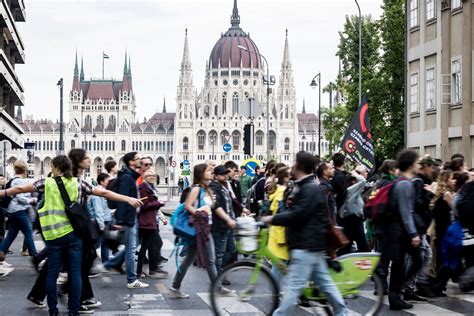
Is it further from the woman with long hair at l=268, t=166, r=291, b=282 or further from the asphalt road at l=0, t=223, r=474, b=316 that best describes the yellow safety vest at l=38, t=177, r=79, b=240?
the woman with long hair at l=268, t=166, r=291, b=282

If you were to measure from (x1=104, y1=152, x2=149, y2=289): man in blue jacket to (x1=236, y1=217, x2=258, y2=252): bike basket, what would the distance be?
3.84m

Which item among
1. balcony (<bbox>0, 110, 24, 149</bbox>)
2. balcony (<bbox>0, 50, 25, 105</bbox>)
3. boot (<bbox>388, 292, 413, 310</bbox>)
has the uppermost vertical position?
balcony (<bbox>0, 50, 25, 105</bbox>)

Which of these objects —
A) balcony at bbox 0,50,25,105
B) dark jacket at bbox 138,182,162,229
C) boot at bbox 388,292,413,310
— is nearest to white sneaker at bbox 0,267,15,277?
dark jacket at bbox 138,182,162,229

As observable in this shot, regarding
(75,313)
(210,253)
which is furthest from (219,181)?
(75,313)

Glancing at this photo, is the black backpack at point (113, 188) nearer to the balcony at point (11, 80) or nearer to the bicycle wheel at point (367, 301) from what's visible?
the bicycle wheel at point (367, 301)

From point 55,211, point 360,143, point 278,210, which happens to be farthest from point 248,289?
point 360,143

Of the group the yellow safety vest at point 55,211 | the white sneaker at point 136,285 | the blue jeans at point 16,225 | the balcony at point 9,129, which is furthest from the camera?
the balcony at point 9,129

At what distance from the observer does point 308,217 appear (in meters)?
9.48

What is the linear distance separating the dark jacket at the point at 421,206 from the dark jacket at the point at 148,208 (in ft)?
13.6

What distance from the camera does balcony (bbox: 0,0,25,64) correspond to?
1988 inches

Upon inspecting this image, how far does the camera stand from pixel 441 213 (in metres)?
13.9

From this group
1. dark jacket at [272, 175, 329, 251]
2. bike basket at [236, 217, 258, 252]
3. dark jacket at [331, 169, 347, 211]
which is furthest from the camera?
dark jacket at [331, 169, 347, 211]

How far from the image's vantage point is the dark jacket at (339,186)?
1659 centimetres

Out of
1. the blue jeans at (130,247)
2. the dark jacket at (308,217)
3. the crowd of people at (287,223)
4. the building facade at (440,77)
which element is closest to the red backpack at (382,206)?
the crowd of people at (287,223)
